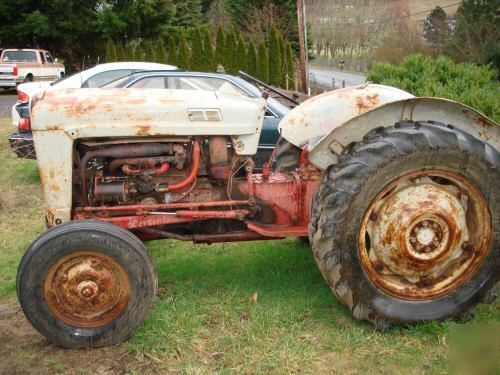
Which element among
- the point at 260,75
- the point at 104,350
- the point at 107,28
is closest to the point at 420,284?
the point at 104,350

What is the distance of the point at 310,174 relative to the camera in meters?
3.68

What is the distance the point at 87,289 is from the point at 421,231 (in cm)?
203

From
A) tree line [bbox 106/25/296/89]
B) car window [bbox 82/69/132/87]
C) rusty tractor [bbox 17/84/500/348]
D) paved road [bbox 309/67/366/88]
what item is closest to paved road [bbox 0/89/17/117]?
tree line [bbox 106/25/296/89]

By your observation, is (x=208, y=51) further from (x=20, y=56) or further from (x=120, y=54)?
(x=20, y=56)

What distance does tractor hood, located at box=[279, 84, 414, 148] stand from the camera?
3.87 metres

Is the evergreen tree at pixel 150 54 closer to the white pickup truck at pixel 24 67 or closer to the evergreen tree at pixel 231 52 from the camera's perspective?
the evergreen tree at pixel 231 52

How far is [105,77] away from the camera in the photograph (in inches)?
387

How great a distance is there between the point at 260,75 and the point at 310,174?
1561cm

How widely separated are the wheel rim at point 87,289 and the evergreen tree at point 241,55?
16646 mm

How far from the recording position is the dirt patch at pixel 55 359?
3.00m

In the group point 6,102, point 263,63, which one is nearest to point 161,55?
point 263,63

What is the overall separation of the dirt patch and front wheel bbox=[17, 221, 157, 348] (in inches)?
2.5

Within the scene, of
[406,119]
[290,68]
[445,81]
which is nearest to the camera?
[406,119]

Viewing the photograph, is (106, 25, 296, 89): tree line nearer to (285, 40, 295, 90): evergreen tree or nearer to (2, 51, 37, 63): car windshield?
(285, 40, 295, 90): evergreen tree
